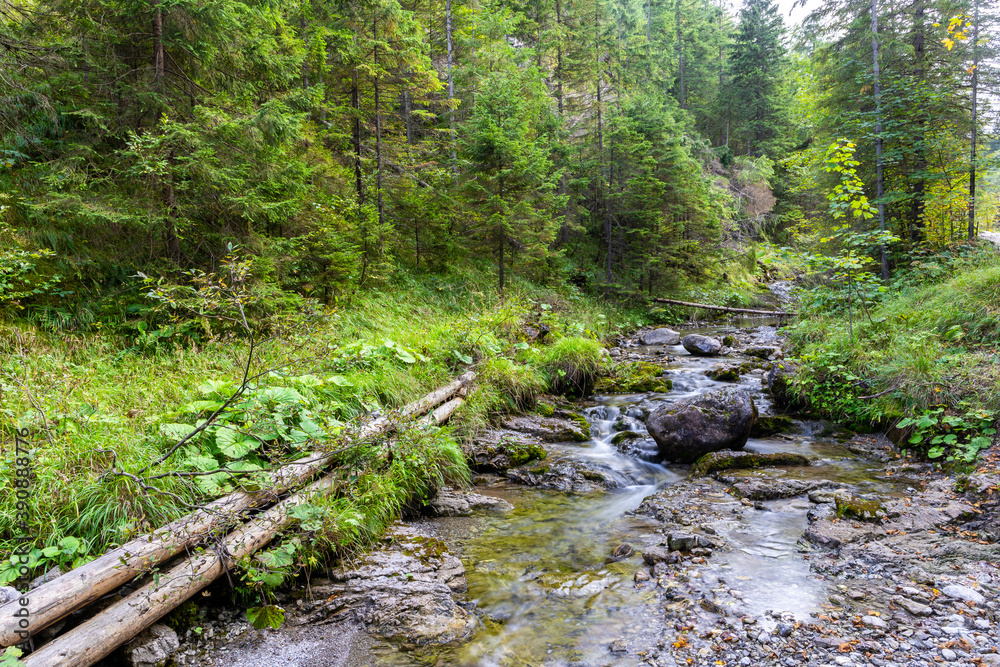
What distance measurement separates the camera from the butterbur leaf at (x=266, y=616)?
3.43 m

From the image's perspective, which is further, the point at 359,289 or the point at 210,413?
the point at 359,289

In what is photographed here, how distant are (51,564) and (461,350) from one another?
6.47 m

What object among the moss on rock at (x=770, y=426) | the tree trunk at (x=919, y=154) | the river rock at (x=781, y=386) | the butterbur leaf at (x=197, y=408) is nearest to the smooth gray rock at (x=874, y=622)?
the moss on rock at (x=770, y=426)

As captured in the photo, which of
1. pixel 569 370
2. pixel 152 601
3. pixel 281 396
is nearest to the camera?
pixel 152 601

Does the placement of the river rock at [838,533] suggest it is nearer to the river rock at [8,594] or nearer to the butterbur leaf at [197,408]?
the butterbur leaf at [197,408]

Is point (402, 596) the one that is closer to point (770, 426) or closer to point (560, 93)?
point (770, 426)

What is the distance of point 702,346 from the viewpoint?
1376 cm

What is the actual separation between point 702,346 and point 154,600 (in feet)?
44.2

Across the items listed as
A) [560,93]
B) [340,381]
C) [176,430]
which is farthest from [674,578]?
[560,93]

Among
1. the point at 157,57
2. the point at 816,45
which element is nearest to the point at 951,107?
the point at 816,45

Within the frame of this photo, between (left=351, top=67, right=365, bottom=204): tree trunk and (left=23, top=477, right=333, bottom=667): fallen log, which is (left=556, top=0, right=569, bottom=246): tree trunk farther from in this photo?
(left=23, top=477, right=333, bottom=667): fallen log

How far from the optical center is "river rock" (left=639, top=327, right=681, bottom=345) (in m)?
15.7

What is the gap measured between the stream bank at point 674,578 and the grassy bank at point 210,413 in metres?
Answer: 0.68

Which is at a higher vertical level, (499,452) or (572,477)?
(499,452)
